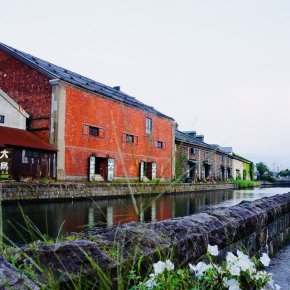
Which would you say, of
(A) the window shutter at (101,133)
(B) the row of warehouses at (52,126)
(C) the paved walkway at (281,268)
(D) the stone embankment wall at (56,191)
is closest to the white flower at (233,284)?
(C) the paved walkway at (281,268)

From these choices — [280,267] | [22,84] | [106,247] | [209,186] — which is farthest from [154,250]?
[209,186]

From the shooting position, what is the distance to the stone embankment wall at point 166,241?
1.76 metres

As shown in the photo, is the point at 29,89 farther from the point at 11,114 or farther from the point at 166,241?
the point at 166,241

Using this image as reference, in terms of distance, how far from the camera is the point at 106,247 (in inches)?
83.2

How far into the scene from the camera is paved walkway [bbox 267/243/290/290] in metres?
3.66

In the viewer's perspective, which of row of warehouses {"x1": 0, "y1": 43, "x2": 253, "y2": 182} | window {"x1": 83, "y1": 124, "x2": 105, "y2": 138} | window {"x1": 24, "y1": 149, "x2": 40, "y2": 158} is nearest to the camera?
window {"x1": 24, "y1": 149, "x2": 40, "y2": 158}

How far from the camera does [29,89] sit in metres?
22.1

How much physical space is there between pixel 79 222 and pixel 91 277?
7802 mm

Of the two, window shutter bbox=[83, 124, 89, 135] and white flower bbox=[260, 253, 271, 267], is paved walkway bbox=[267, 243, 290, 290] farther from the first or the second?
window shutter bbox=[83, 124, 89, 135]

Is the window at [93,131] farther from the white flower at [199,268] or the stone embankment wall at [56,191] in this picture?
the white flower at [199,268]

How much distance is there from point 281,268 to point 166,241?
8.14ft

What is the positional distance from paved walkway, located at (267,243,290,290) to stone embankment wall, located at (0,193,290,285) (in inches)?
6.4

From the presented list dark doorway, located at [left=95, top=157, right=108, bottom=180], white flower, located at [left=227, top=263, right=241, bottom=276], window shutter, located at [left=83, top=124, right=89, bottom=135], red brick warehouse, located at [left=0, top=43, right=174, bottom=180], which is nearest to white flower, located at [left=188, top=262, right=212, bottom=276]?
white flower, located at [left=227, top=263, right=241, bottom=276]

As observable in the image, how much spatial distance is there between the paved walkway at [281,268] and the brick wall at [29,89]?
17616 millimetres
